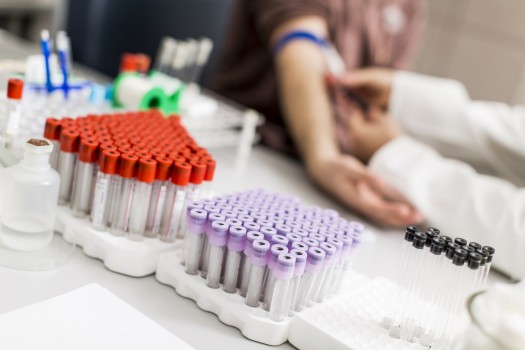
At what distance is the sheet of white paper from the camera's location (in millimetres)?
618

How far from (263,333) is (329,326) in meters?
0.08

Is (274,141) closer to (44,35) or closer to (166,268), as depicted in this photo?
(44,35)

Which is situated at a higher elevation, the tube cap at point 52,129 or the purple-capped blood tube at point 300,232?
the tube cap at point 52,129

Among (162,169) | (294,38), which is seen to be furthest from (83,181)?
(294,38)

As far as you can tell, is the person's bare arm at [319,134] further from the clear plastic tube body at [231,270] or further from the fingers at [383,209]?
the clear plastic tube body at [231,270]

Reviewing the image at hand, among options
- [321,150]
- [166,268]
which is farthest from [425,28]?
[166,268]

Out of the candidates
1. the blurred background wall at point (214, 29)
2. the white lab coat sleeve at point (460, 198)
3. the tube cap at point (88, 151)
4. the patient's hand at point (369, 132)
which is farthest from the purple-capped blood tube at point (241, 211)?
the blurred background wall at point (214, 29)

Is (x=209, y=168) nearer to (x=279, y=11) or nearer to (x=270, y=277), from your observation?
(x=270, y=277)

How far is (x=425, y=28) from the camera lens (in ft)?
11.2

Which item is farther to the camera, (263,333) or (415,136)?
(415,136)

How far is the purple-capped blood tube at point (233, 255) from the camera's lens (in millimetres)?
755

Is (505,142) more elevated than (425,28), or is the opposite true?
(425,28)

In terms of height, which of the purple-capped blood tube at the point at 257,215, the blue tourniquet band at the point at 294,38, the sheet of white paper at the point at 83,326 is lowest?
the sheet of white paper at the point at 83,326

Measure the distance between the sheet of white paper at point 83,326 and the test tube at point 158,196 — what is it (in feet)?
0.48
